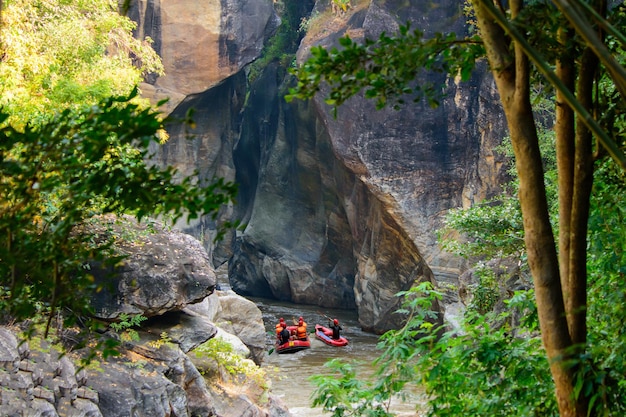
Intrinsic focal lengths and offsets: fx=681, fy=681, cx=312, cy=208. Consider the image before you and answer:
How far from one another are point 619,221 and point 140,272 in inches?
306

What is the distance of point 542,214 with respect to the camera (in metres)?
3.12

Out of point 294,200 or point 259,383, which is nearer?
point 259,383

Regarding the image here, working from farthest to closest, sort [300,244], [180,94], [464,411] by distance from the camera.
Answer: [300,244], [180,94], [464,411]

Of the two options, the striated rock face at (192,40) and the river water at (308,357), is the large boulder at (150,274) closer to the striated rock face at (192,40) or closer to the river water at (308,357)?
the river water at (308,357)

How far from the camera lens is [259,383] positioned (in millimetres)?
11188

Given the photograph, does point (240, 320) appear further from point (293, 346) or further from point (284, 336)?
point (293, 346)

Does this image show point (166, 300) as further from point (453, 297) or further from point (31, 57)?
point (453, 297)

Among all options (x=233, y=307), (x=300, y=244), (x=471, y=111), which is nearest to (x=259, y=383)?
(x=233, y=307)

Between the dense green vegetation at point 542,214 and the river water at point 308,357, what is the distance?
514 cm

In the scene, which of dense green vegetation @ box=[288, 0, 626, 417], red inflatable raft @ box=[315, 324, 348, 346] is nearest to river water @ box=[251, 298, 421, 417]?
red inflatable raft @ box=[315, 324, 348, 346]

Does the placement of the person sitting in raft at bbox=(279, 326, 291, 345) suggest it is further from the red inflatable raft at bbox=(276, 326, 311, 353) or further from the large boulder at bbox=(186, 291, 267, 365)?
the large boulder at bbox=(186, 291, 267, 365)

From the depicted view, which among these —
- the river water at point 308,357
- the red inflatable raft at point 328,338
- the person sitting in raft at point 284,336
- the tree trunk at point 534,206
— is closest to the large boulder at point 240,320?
the river water at point 308,357

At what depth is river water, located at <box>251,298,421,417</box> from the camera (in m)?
13.3

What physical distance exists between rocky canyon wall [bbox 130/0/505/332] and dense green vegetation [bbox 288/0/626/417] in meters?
10.2
